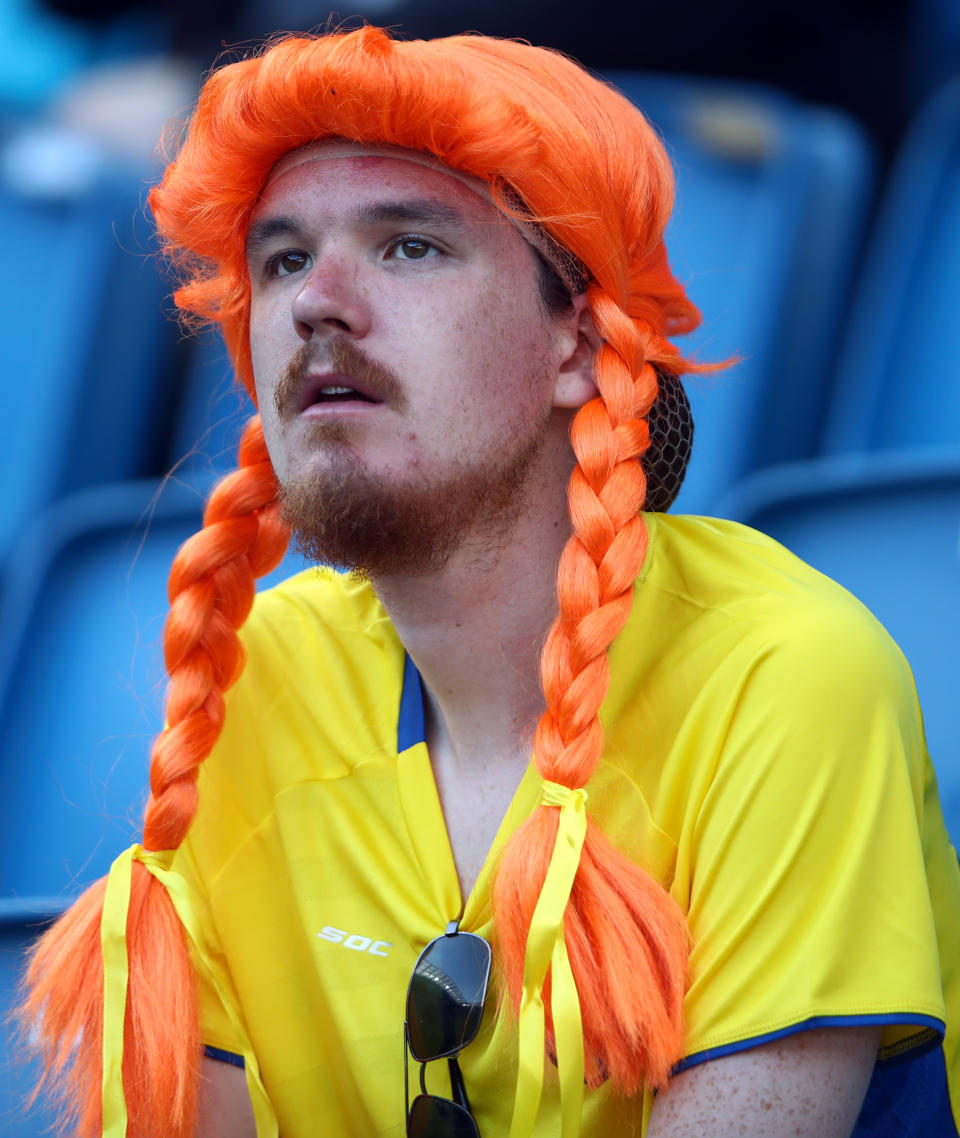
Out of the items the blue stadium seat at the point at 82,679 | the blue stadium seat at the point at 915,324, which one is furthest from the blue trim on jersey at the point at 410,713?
the blue stadium seat at the point at 915,324

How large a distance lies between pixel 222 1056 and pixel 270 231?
95 centimetres

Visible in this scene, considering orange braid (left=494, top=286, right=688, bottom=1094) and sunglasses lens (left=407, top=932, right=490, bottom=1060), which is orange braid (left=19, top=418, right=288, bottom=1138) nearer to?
sunglasses lens (left=407, top=932, right=490, bottom=1060)

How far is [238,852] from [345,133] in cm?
85

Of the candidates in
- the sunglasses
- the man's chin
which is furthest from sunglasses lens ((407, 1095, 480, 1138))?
the man's chin

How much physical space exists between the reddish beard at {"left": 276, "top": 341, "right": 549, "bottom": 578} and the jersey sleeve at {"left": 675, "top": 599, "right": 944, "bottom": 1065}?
0.32m

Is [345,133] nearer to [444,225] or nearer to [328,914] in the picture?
→ [444,225]

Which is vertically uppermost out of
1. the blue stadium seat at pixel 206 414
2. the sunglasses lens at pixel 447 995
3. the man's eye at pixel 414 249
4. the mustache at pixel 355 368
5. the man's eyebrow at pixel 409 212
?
the blue stadium seat at pixel 206 414

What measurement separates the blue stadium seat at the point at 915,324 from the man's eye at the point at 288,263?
171 centimetres

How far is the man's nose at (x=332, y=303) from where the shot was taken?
4.59ft

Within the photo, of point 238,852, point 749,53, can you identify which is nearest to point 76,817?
point 238,852

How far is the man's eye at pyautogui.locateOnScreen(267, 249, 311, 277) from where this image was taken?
152cm

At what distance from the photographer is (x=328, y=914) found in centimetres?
153

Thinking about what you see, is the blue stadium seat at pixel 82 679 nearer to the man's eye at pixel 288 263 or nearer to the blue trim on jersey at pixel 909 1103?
the man's eye at pixel 288 263

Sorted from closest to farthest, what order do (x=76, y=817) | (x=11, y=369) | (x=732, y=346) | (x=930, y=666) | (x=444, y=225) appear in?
(x=444, y=225) < (x=930, y=666) < (x=76, y=817) < (x=732, y=346) < (x=11, y=369)
